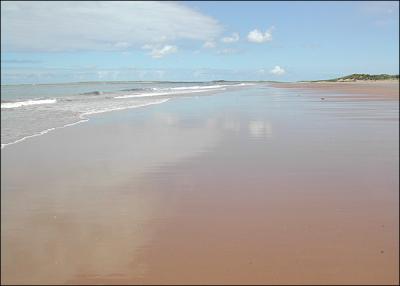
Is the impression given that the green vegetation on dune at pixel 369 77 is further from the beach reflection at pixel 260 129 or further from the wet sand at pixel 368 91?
the beach reflection at pixel 260 129

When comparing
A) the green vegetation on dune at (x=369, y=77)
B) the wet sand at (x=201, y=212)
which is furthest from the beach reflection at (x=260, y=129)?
the green vegetation on dune at (x=369, y=77)

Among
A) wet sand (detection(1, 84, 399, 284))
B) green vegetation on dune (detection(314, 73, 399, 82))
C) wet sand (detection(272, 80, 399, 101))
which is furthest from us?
green vegetation on dune (detection(314, 73, 399, 82))

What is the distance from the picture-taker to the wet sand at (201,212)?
3.23 m

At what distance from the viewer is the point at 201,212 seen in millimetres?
4441

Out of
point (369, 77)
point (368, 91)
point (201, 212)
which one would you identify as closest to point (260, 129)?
point (201, 212)

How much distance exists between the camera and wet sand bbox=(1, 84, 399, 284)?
323cm

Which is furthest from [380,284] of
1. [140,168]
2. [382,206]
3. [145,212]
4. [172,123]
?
[172,123]

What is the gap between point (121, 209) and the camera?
4523mm

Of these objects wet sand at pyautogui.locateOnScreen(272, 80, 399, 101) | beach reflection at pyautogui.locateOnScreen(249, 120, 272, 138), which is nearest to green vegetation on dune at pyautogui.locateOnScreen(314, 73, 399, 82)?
wet sand at pyautogui.locateOnScreen(272, 80, 399, 101)

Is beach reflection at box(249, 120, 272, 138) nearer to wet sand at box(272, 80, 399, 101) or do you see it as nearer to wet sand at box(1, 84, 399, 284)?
wet sand at box(1, 84, 399, 284)

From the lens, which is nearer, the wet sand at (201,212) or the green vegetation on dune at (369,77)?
the wet sand at (201,212)

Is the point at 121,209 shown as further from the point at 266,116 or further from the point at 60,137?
the point at 266,116

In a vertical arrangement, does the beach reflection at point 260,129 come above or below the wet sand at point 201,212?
below

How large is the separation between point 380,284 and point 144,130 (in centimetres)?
820
